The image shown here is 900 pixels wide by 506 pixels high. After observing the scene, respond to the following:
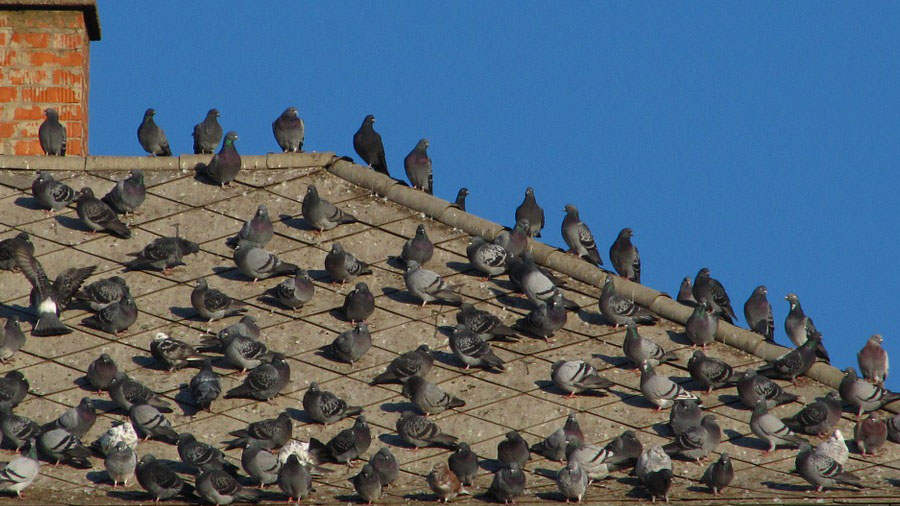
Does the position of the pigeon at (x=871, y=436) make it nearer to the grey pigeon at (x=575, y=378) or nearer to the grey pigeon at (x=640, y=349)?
the grey pigeon at (x=640, y=349)

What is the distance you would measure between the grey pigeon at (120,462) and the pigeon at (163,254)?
5354 millimetres

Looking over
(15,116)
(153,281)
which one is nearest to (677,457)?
(153,281)

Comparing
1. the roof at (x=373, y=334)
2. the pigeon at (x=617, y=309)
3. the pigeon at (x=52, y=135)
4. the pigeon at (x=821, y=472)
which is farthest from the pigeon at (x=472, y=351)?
the pigeon at (x=52, y=135)

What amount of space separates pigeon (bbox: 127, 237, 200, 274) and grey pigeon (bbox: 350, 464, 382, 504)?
6.82 metres

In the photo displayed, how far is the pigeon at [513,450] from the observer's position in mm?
21594

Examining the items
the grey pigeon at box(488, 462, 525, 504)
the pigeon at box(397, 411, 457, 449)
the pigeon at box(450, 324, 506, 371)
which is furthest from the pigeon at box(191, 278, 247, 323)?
the grey pigeon at box(488, 462, 525, 504)

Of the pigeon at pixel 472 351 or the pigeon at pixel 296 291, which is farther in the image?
the pigeon at pixel 296 291

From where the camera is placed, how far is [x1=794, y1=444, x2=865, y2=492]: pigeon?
21109 mm

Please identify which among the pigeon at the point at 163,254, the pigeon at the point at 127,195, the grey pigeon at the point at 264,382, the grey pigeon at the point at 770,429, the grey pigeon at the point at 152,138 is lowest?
the grey pigeon at the point at 264,382

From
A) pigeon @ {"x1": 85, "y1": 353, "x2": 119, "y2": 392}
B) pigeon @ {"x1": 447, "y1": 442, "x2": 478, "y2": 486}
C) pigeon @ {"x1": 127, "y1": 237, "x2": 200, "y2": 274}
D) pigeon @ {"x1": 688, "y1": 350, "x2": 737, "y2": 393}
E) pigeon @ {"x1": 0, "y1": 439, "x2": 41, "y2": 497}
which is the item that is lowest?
pigeon @ {"x1": 0, "y1": 439, "x2": 41, "y2": 497}

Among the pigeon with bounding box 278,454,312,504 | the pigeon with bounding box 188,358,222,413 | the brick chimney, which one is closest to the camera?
the pigeon with bounding box 278,454,312,504

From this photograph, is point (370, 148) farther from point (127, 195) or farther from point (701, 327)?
point (701, 327)

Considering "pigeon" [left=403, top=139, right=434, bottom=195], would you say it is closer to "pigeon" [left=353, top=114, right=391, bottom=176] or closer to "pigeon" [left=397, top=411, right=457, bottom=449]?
"pigeon" [left=353, top=114, right=391, bottom=176]

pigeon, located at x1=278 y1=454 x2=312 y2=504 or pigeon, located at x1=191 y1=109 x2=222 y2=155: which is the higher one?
pigeon, located at x1=191 y1=109 x2=222 y2=155
